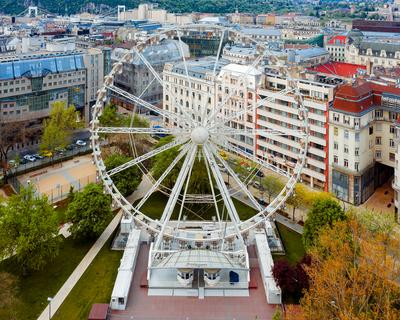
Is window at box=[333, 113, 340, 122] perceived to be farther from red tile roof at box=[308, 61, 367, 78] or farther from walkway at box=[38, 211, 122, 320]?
red tile roof at box=[308, 61, 367, 78]

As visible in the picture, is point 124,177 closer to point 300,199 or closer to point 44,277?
point 44,277

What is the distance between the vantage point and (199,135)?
4519 centimetres

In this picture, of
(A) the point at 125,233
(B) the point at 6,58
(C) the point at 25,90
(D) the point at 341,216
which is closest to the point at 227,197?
(D) the point at 341,216

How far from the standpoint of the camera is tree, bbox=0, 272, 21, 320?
39.4 m

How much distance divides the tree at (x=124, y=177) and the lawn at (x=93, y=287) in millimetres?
12300

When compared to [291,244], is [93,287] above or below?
below

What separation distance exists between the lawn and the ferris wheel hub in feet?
49.1

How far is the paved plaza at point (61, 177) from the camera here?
69.2 metres

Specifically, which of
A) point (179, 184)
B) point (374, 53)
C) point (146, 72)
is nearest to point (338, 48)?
point (374, 53)

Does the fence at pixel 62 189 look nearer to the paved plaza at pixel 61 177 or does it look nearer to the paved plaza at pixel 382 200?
the paved plaza at pixel 61 177

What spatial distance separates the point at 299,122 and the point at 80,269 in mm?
33820

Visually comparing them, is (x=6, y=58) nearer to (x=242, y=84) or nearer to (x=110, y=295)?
(x=242, y=84)

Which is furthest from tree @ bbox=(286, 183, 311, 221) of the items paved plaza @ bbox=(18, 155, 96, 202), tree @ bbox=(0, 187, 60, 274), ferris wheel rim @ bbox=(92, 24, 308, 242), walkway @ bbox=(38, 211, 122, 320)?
paved plaza @ bbox=(18, 155, 96, 202)

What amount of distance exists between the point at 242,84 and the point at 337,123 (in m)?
16.7
